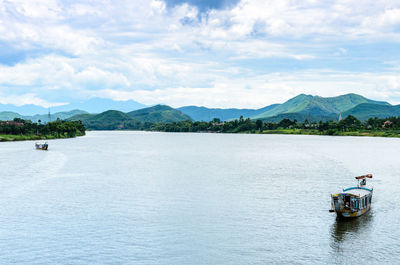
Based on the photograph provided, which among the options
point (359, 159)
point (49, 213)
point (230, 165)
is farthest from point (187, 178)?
point (359, 159)

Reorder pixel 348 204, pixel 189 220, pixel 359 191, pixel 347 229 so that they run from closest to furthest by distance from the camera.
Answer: pixel 347 229, pixel 189 220, pixel 348 204, pixel 359 191

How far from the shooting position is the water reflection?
42.0m

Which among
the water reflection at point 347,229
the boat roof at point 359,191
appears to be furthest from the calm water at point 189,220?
the boat roof at point 359,191

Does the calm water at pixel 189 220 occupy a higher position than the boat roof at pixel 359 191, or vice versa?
the boat roof at pixel 359 191

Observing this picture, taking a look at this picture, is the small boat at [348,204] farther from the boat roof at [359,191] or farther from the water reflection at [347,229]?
the boat roof at [359,191]

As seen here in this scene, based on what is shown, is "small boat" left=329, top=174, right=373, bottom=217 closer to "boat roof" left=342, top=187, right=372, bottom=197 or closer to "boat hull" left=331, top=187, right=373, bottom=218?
"boat hull" left=331, top=187, right=373, bottom=218

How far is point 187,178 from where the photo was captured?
3455 inches

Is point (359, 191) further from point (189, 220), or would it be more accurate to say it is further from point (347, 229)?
point (189, 220)

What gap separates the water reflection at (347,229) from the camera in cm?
4197

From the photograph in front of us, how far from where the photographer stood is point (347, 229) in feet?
154

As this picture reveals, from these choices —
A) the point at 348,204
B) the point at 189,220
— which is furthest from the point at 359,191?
the point at 189,220

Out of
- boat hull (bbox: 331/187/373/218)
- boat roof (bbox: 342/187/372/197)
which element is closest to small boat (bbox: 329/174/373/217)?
boat hull (bbox: 331/187/373/218)

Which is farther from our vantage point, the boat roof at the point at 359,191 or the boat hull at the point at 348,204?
the boat roof at the point at 359,191

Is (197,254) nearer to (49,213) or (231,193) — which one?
(49,213)
